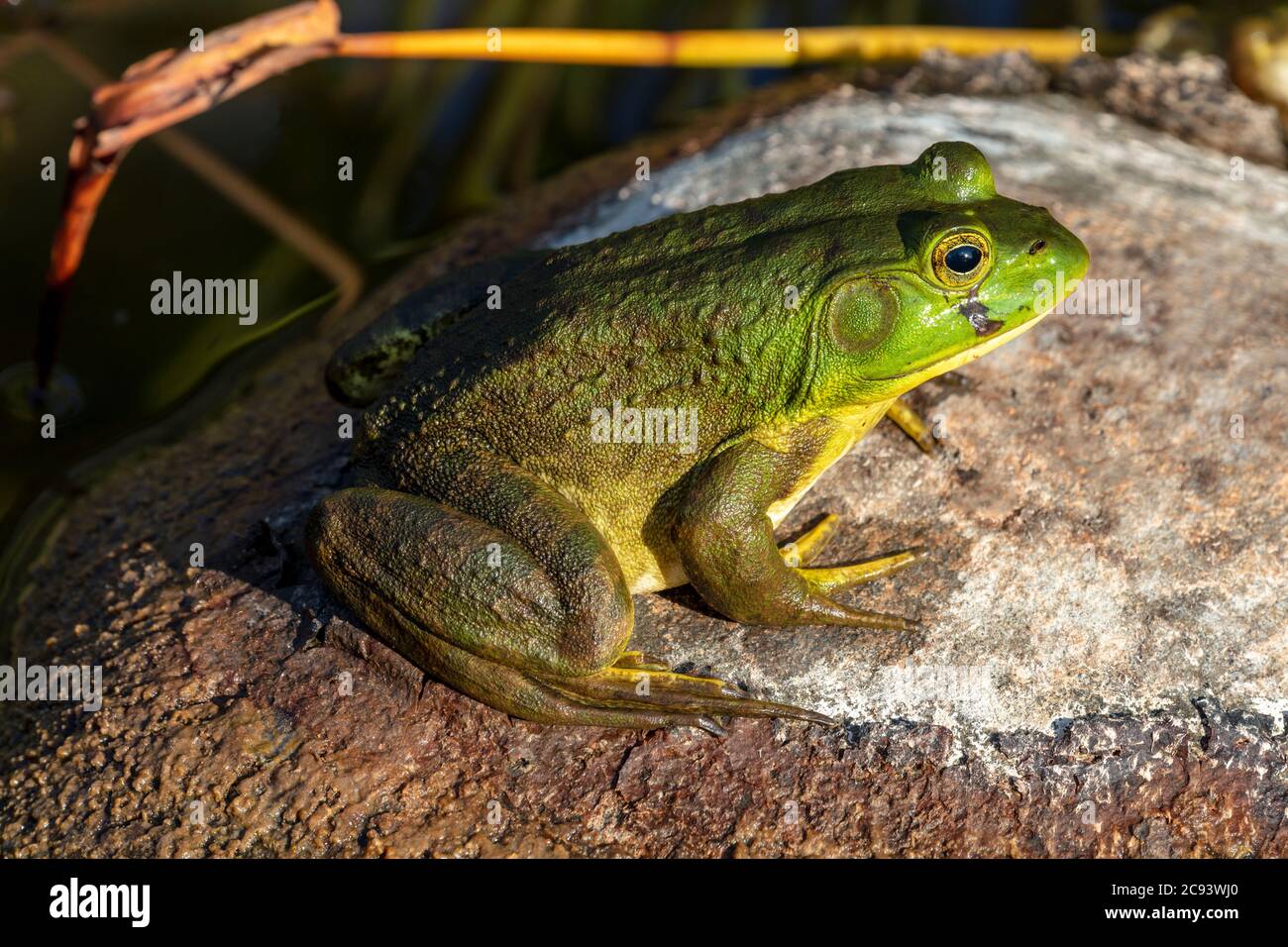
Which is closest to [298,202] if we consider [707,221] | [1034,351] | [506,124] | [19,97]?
[506,124]

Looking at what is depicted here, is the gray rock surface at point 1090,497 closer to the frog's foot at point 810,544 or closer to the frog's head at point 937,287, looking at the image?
the frog's foot at point 810,544

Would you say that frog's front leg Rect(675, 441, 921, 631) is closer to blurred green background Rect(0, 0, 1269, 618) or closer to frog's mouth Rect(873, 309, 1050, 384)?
frog's mouth Rect(873, 309, 1050, 384)

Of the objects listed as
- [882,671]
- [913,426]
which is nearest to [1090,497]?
[913,426]

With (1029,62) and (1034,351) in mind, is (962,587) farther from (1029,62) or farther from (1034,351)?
(1029,62)

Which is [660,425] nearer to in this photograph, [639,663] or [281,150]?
[639,663]

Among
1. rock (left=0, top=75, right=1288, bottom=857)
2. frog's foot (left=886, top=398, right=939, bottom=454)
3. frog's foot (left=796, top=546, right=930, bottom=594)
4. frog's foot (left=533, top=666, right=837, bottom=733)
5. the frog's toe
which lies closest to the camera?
rock (left=0, top=75, right=1288, bottom=857)

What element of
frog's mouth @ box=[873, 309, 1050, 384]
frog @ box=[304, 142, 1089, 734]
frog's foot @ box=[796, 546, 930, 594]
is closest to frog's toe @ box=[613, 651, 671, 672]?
frog @ box=[304, 142, 1089, 734]

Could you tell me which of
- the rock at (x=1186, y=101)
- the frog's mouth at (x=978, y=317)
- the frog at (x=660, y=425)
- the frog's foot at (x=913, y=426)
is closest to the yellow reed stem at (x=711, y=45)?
the rock at (x=1186, y=101)
